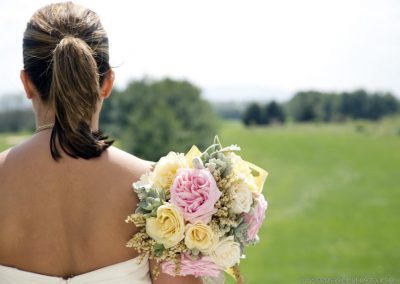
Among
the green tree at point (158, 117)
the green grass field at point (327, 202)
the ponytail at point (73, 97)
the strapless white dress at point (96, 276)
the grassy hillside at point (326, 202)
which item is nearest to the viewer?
the ponytail at point (73, 97)

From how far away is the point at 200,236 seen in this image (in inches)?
108

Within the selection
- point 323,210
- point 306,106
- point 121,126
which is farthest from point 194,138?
point 323,210

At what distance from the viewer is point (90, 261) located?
108 inches

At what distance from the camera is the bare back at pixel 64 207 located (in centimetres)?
267

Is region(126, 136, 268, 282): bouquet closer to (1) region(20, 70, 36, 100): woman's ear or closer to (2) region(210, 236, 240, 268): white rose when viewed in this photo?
(2) region(210, 236, 240, 268): white rose

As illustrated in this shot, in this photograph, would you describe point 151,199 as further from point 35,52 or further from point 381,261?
point 381,261

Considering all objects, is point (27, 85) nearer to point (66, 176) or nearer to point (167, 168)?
point (66, 176)

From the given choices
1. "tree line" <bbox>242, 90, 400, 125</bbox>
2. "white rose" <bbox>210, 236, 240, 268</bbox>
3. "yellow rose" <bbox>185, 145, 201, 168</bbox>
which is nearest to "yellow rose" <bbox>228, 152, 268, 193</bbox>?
"yellow rose" <bbox>185, 145, 201, 168</bbox>

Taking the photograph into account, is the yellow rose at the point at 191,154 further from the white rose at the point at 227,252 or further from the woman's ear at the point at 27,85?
the woman's ear at the point at 27,85

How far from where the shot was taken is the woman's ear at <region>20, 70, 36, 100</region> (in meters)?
2.78

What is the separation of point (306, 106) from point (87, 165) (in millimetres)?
64955

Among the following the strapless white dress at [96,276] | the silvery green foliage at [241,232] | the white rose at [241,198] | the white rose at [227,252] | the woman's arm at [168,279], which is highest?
the white rose at [241,198]

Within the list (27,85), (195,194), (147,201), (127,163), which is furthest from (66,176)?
(195,194)

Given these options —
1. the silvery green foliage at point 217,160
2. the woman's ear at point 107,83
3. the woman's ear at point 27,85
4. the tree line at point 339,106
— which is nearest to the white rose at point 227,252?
the silvery green foliage at point 217,160
